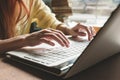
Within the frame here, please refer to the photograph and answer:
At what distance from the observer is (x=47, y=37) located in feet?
2.27

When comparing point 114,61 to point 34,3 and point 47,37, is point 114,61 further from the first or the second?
point 34,3

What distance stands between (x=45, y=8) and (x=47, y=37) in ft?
1.88

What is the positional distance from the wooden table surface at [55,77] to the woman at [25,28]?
0.12 meters

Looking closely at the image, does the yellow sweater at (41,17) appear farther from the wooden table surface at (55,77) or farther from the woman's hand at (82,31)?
the wooden table surface at (55,77)

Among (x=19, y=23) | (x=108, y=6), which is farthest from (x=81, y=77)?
(x=108, y=6)

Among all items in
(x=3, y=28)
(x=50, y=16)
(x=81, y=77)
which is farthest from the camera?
(x=50, y=16)

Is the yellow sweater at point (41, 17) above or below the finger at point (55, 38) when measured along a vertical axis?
below

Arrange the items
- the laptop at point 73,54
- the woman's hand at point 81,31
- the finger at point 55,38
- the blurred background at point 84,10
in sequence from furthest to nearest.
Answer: the blurred background at point 84,10
the woman's hand at point 81,31
the finger at point 55,38
the laptop at point 73,54

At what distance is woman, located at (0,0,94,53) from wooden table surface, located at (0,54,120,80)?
12 cm

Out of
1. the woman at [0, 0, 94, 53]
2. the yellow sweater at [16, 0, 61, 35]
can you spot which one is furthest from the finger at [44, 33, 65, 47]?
the yellow sweater at [16, 0, 61, 35]

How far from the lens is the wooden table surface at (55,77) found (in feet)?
1.68

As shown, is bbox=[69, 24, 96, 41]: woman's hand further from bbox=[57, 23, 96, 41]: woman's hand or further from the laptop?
the laptop

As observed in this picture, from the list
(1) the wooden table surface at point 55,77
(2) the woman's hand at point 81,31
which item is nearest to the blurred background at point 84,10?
(2) the woman's hand at point 81,31

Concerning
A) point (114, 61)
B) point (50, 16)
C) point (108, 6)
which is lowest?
point (108, 6)
